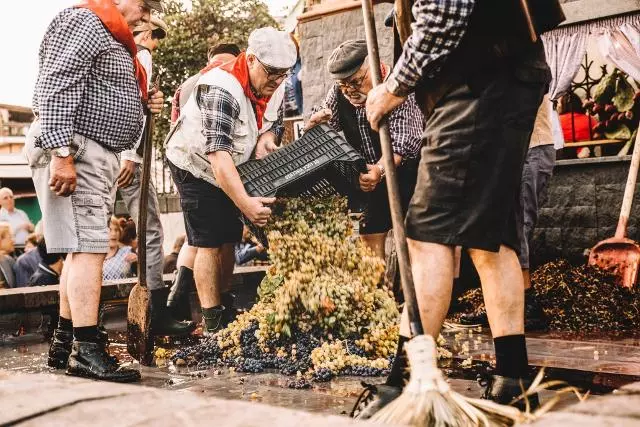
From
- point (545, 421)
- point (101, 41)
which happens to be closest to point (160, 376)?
point (101, 41)

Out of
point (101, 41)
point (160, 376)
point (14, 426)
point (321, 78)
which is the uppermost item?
point (321, 78)

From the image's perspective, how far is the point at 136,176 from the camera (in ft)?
21.3

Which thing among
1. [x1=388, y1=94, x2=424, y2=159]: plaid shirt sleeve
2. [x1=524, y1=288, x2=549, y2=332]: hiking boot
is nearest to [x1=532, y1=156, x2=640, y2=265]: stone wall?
[x1=524, y1=288, x2=549, y2=332]: hiking boot

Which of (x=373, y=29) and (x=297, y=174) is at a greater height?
(x=373, y=29)

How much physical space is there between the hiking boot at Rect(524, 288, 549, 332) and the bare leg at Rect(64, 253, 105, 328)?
3323 millimetres

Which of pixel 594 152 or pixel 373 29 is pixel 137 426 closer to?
pixel 373 29

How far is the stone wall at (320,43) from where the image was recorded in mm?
9500

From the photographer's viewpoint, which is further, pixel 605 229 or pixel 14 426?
pixel 605 229

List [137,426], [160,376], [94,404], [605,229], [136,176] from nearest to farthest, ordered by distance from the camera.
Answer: [137,426] < [94,404] < [160,376] < [136,176] < [605,229]

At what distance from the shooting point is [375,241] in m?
6.24

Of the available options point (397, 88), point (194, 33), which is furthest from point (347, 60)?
point (194, 33)

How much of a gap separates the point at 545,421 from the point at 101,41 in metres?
3.76

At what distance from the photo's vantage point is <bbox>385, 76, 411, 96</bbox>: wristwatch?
2.91m

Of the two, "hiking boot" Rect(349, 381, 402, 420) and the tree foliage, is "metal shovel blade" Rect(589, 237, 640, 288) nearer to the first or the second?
"hiking boot" Rect(349, 381, 402, 420)
